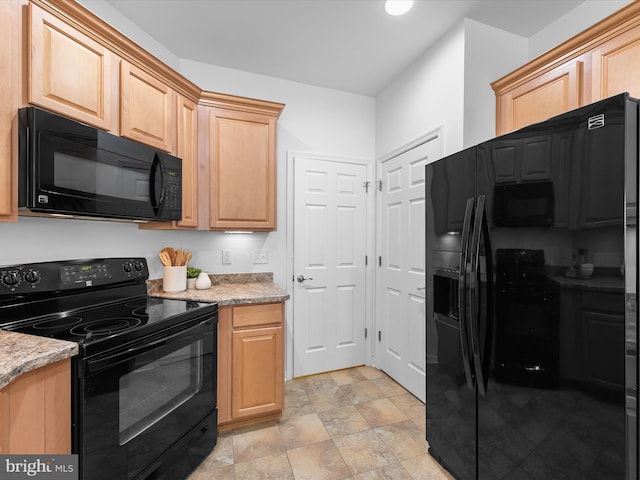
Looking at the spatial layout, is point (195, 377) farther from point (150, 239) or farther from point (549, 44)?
point (549, 44)

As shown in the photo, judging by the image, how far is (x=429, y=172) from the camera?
1.85 m

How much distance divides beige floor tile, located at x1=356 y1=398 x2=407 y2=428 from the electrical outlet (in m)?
1.42

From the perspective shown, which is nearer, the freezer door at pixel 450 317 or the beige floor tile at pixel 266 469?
the freezer door at pixel 450 317

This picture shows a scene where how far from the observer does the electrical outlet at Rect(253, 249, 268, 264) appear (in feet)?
9.28

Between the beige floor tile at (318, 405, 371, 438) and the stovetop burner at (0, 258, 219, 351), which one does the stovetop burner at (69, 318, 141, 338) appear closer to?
the stovetop burner at (0, 258, 219, 351)

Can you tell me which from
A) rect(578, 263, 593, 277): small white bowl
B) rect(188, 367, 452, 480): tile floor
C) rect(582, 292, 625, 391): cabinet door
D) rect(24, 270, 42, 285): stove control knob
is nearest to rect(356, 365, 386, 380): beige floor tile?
rect(188, 367, 452, 480): tile floor

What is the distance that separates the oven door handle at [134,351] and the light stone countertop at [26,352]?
98mm

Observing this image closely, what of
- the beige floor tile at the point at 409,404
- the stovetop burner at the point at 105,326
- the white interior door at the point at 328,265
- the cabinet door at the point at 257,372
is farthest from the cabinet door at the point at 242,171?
the beige floor tile at the point at 409,404

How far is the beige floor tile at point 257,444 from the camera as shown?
6.23ft

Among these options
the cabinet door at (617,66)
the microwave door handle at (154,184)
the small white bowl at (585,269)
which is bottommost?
the small white bowl at (585,269)

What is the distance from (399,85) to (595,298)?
7.79 feet

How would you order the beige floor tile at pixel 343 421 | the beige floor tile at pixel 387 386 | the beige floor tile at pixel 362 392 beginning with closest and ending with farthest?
the beige floor tile at pixel 343 421
the beige floor tile at pixel 362 392
the beige floor tile at pixel 387 386

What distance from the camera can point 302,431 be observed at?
2139 mm

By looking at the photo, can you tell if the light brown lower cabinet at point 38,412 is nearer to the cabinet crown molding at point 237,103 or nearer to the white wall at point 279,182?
the white wall at point 279,182
